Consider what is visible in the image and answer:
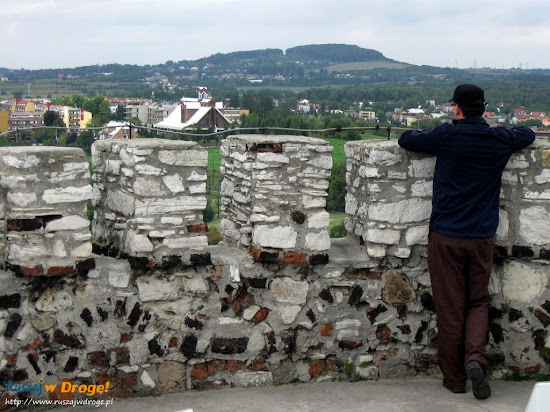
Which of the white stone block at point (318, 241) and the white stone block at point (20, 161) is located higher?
the white stone block at point (20, 161)

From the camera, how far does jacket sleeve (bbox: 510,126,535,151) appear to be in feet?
16.7

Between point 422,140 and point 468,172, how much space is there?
399 mm

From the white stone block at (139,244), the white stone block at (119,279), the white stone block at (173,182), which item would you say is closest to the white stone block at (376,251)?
the white stone block at (173,182)

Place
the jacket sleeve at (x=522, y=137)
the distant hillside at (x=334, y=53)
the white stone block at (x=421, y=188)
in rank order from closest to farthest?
the jacket sleeve at (x=522, y=137), the white stone block at (x=421, y=188), the distant hillside at (x=334, y=53)

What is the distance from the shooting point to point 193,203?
5.01 meters

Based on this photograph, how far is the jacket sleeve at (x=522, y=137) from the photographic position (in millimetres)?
5086

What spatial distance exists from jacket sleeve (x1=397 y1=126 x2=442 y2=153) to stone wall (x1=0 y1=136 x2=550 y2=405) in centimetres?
14

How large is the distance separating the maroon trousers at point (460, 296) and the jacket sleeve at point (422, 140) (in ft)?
2.02

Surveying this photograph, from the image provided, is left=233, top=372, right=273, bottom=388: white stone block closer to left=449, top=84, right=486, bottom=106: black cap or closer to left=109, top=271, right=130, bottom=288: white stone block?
left=109, top=271, right=130, bottom=288: white stone block

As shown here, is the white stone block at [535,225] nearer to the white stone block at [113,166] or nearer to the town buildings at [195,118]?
the town buildings at [195,118]

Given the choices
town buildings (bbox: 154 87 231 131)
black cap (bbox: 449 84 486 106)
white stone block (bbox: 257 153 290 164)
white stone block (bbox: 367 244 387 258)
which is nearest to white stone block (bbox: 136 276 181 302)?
white stone block (bbox: 257 153 290 164)

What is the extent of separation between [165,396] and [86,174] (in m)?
1.64

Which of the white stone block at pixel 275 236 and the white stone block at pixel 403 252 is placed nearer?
the white stone block at pixel 275 236

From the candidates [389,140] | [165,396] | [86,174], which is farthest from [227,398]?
[389,140]
